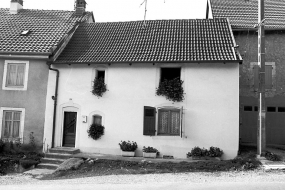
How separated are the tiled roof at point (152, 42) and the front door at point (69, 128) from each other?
2.79m

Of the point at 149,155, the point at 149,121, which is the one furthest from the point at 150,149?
the point at 149,121

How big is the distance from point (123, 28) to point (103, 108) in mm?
5315

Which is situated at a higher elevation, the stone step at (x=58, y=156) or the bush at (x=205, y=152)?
the bush at (x=205, y=152)

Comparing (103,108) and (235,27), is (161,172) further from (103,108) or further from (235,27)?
(235,27)

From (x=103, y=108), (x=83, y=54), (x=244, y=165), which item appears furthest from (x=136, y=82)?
(x=244, y=165)

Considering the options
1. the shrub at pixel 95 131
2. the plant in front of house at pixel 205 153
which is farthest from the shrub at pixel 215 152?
the shrub at pixel 95 131

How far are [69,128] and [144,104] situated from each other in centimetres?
414

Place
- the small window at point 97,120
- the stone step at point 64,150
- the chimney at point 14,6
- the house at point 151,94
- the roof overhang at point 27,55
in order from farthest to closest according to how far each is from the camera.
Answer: the chimney at point 14,6, the roof overhang at point 27,55, the small window at point 97,120, the stone step at point 64,150, the house at point 151,94

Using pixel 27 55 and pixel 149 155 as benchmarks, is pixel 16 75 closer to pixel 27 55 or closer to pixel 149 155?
pixel 27 55

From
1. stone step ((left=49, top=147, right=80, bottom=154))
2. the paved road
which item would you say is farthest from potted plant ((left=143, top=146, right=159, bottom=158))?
the paved road

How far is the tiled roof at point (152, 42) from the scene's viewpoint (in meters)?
12.9

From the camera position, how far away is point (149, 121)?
12438 mm

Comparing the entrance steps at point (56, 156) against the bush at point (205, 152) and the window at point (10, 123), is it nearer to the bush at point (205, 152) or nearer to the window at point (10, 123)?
the window at point (10, 123)

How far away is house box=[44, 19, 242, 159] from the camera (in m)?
12.2
